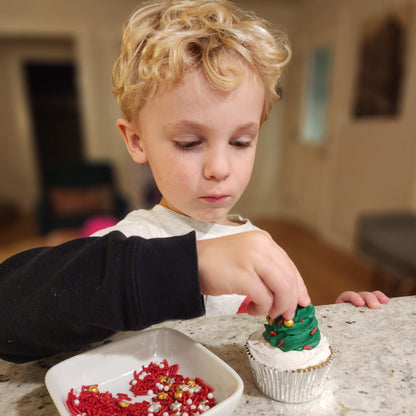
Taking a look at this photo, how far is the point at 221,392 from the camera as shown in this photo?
448mm

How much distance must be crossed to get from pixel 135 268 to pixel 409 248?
218 cm

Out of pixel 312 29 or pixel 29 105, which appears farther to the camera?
pixel 29 105

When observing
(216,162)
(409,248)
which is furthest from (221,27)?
(409,248)

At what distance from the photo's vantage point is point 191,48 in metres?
0.52

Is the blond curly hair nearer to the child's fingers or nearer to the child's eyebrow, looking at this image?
the child's eyebrow

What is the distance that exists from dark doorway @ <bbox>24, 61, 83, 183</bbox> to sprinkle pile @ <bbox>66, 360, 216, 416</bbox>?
20.0 ft

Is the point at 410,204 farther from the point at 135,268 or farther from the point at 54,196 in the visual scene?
the point at 54,196

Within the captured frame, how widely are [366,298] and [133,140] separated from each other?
1.78 feet

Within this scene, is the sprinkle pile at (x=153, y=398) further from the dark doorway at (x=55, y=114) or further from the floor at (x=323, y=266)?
the dark doorway at (x=55, y=114)

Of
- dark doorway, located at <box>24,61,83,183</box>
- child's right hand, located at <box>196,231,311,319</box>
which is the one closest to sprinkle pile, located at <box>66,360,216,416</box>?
child's right hand, located at <box>196,231,311,319</box>

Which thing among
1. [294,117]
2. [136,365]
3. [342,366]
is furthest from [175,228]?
[294,117]

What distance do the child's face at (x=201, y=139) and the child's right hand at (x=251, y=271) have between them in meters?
0.14

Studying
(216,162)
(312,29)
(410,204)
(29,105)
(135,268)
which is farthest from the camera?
(29,105)

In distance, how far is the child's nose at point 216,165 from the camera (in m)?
0.52
